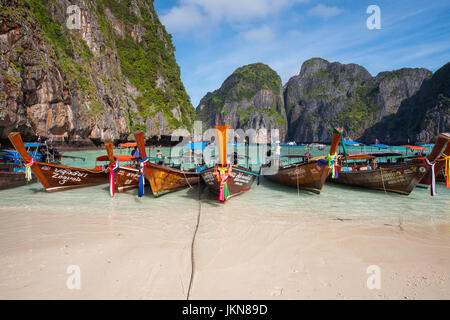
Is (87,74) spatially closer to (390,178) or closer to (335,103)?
(390,178)

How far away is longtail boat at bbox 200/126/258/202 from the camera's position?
690 centimetres

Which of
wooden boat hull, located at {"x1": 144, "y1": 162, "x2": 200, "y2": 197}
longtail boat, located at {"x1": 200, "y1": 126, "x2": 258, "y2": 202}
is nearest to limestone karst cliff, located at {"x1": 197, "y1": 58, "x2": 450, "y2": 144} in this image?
longtail boat, located at {"x1": 200, "y1": 126, "x2": 258, "y2": 202}

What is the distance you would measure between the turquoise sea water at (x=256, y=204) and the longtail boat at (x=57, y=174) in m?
0.37

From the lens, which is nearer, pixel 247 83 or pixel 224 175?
pixel 224 175

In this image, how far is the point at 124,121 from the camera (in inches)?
1734

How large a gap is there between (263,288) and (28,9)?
34088 millimetres

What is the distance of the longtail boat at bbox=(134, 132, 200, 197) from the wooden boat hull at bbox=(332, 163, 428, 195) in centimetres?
854

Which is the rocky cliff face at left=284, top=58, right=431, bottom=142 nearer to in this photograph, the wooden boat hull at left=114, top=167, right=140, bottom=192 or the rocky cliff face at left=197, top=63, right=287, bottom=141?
the rocky cliff face at left=197, top=63, right=287, bottom=141

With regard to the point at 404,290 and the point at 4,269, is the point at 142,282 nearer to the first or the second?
the point at 4,269

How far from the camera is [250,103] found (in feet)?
522

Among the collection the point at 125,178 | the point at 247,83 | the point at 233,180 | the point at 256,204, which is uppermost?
the point at 247,83

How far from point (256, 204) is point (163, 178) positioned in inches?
156

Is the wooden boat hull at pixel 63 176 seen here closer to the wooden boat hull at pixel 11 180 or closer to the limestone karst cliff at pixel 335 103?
the wooden boat hull at pixel 11 180

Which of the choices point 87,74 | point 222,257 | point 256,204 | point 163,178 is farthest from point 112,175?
point 87,74
